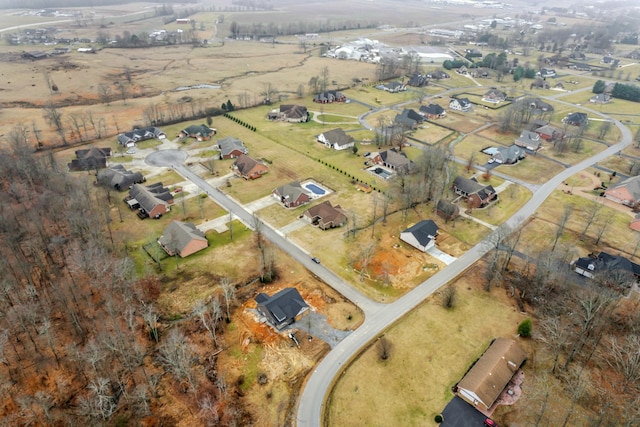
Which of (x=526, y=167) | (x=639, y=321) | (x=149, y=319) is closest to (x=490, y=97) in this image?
(x=526, y=167)

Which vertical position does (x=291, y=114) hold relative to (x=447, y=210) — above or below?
above

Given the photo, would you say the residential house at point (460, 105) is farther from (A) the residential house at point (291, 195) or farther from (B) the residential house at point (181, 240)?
(B) the residential house at point (181, 240)

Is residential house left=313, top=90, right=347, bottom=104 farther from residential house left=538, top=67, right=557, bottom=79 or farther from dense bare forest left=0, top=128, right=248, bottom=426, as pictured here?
residential house left=538, top=67, right=557, bottom=79

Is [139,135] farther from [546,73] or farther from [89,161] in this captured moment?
[546,73]

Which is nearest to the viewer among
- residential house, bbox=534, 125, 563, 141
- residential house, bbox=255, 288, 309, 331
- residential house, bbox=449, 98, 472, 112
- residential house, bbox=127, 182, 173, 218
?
residential house, bbox=255, 288, 309, 331

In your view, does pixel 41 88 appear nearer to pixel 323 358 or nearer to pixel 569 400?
pixel 323 358

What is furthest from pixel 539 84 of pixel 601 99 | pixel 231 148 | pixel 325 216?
pixel 325 216

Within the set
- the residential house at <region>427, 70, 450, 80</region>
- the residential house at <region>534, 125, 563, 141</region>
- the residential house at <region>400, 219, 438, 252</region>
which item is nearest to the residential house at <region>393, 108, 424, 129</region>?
the residential house at <region>534, 125, 563, 141</region>
